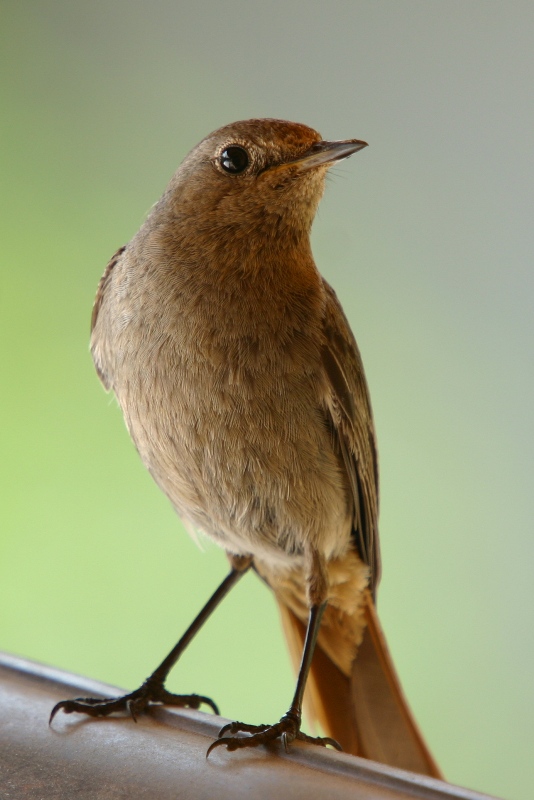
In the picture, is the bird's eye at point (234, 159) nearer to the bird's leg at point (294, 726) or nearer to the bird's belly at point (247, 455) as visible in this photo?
the bird's belly at point (247, 455)

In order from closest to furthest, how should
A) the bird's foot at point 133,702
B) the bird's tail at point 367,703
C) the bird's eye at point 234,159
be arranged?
the bird's foot at point 133,702 → the bird's eye at point 234,159 → the bird's tail at point 367,703

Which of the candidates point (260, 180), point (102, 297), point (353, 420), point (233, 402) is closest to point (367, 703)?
point (353, 420)

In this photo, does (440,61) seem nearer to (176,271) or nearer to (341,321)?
(341,321)

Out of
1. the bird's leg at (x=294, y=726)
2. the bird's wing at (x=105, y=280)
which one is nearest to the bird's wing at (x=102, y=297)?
the bird's wing at (x=105, y=280)

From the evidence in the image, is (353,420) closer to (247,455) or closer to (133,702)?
(247,455)

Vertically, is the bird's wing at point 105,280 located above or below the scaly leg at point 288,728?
above

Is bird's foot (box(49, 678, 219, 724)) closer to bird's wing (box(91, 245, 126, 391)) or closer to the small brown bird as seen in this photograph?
the small brown bird

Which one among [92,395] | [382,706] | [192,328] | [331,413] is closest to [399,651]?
[382,706]
